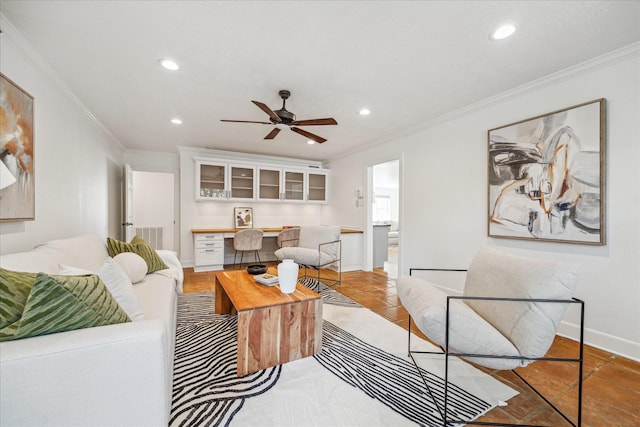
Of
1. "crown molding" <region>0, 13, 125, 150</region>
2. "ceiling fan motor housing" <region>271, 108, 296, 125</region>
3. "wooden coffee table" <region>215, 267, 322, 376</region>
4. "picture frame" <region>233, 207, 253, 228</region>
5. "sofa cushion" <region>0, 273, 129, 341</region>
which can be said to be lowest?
"wooden coffee table" <region>215, 267, 322, 376</region>

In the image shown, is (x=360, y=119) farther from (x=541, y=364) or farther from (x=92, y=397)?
(x=92, y=397)

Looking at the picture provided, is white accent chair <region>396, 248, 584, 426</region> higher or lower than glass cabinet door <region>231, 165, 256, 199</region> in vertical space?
lower

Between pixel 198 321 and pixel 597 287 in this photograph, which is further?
pixel 198 321

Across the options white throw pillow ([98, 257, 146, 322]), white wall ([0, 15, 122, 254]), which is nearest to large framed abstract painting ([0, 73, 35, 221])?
white wall ([0, 15, 122, 254])

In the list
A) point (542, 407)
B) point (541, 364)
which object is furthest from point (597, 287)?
point (542, 407)

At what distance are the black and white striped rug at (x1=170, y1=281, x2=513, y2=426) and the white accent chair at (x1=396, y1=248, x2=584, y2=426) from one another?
166 millimetres

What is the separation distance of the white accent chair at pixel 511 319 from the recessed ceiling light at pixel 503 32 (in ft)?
5.01

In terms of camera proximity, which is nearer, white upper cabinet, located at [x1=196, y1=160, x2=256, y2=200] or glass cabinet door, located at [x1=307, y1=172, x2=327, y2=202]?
white upper cabinet, located at [x1=196, y1=160, x2=256, y2=200]

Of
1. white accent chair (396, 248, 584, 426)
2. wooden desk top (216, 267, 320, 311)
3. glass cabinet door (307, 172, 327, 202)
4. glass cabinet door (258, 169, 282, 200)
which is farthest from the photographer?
glass cabinet door (307, 172, 327, 202)

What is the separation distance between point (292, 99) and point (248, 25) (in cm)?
114

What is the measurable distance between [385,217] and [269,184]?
241 inches

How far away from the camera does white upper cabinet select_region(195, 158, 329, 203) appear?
5094 mm

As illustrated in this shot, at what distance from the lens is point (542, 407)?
1486 millimetres

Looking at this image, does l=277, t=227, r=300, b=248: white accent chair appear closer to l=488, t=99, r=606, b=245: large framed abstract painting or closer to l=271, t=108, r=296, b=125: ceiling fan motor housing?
l=271, t=108, r=296, b=125: ceiling fan motor housing
